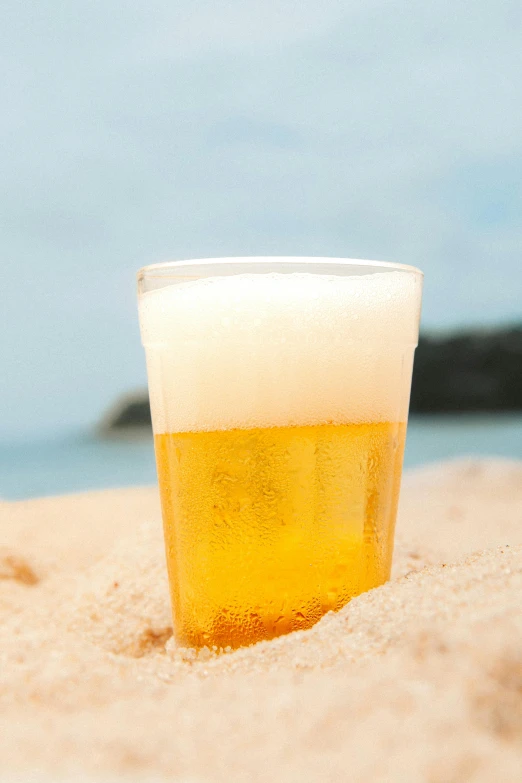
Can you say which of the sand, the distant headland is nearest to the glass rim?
the sand

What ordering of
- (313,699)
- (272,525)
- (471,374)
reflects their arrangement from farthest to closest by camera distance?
(471,374), (272,525), (313,699)

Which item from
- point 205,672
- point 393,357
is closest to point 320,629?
point 205,672

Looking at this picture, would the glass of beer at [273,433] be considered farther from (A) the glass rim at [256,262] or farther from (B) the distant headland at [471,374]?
(B) the distant headland at [471,374]

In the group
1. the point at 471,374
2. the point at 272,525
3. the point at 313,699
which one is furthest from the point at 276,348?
the point at 471,374

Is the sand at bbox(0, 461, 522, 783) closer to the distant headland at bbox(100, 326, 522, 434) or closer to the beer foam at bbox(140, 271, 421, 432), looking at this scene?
the beer foam at bbox(140, 271, 421, 432)

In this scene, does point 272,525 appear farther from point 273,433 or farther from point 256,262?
point 256,262

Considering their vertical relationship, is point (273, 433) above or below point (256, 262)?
below

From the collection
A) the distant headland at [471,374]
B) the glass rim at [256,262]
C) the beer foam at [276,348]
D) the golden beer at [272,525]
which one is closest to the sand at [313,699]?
the golden beer at [272,525]

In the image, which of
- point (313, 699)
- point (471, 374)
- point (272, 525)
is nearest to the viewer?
point (313, 699)

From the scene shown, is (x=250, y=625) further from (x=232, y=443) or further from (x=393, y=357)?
(x=393, y=357)
